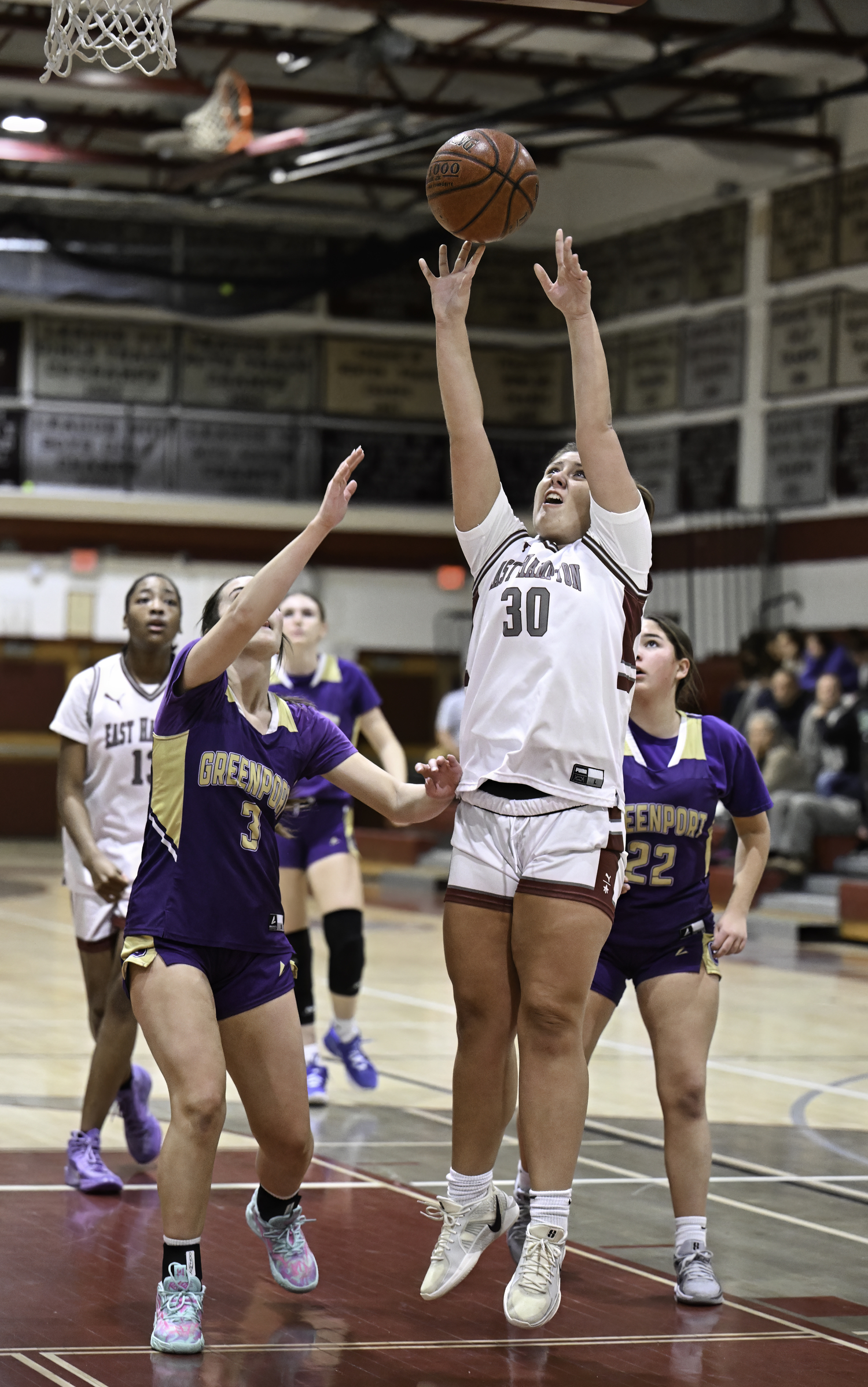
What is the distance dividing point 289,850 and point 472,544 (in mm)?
3109

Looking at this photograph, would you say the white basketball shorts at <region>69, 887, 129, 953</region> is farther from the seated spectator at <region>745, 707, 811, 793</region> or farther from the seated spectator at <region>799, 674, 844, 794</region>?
the seated spectator at <region>799, 674, 844, 794</region>

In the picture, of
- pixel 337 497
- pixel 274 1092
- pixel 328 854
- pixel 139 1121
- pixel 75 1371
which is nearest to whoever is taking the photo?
pixel 75 1371

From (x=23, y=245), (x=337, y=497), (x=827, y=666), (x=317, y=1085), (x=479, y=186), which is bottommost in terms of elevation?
(x=317, y=1085)

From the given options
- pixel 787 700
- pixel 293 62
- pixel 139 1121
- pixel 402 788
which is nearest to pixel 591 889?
pixel 402 788

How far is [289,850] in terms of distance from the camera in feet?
24.0

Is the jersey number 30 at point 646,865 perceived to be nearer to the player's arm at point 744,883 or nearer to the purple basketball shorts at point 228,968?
the player's arm at point 744,883

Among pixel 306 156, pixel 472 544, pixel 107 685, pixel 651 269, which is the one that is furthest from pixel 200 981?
pixel 651 269

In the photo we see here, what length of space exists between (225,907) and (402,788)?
1.79 feet

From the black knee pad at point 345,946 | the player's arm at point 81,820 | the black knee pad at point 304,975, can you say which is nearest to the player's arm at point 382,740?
the black knee pad at point 345,946

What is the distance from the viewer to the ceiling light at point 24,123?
17.3 metres

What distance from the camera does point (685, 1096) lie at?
476 cm

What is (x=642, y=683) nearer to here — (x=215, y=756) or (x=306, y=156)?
Result: (x=215, y=756)

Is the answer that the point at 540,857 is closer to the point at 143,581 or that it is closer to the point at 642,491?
the point at 642,491

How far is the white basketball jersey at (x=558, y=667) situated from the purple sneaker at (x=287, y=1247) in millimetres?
1153
